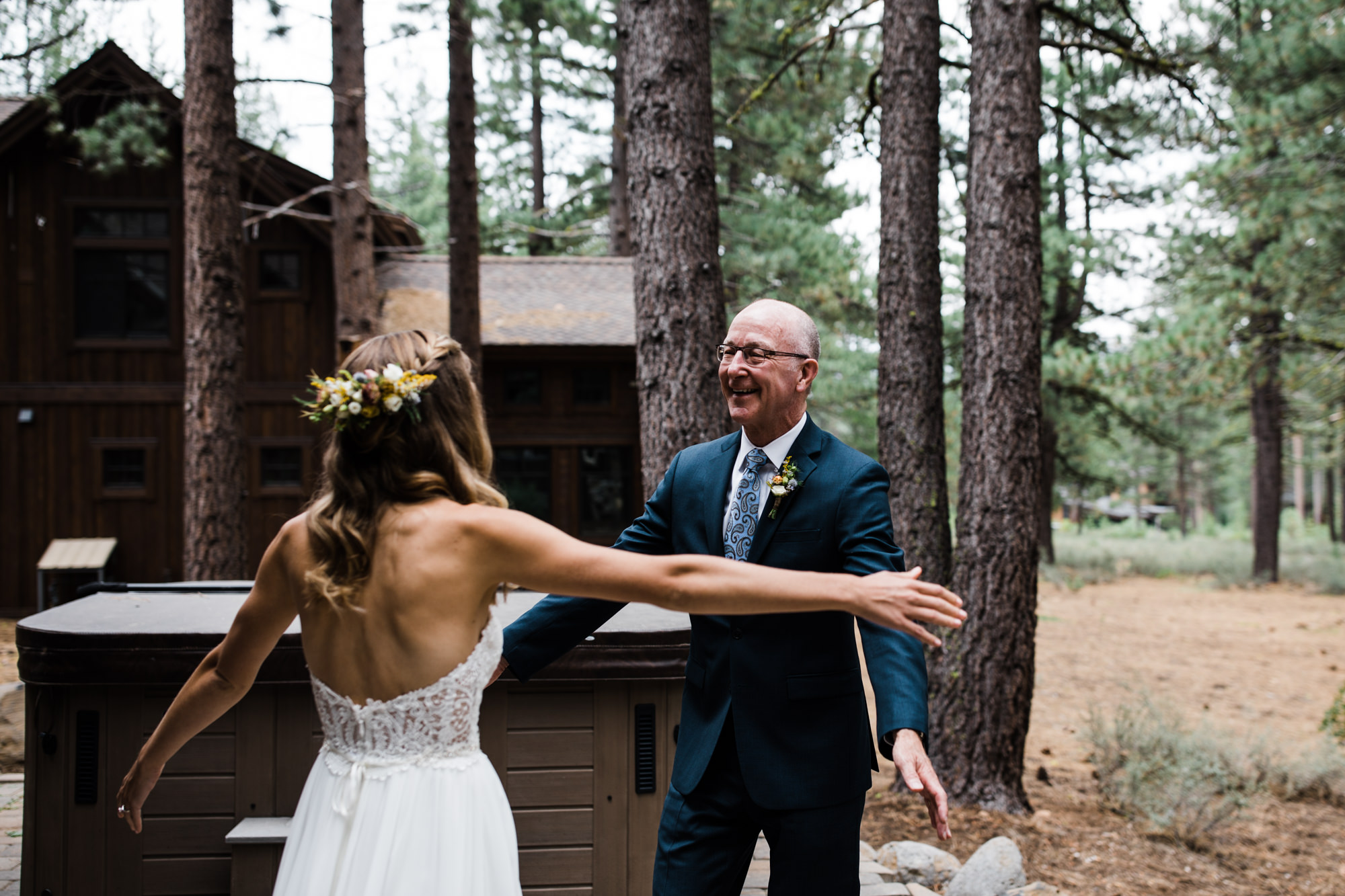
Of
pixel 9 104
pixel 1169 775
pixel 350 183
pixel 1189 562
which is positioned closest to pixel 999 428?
pixel 1169 775

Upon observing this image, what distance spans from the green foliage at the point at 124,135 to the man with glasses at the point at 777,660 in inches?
456

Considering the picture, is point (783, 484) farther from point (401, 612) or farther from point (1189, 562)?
point (1189, 562)

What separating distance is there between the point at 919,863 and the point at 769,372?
10.5ft

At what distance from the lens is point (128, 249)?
49.0 feet

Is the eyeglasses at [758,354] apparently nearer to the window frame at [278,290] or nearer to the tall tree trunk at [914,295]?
the tall tree trunk at [914,295]

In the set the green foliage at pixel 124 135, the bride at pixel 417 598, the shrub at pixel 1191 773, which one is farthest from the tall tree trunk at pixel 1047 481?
the bride at pixel 417 598

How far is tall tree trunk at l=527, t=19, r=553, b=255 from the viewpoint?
1898cm

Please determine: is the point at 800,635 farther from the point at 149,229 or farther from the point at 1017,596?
the point at 149,229

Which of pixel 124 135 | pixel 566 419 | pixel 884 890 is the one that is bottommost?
pixel 884 890

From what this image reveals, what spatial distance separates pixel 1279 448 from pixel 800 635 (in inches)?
911

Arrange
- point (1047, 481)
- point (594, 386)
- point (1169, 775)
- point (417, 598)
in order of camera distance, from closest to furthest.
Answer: point (417, 598) → point (1169, 775) → point (594, 386) → point (1047, 481)

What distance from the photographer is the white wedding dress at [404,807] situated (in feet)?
7.00

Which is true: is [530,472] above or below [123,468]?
below

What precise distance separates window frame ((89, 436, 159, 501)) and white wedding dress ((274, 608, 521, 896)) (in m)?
14.4
